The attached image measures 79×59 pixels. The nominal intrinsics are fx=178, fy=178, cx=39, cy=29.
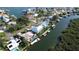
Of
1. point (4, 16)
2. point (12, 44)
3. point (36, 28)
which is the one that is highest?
point (4, 16)

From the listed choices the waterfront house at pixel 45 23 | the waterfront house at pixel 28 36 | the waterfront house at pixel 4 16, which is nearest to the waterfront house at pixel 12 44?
the waterfront house at pixel 28 36

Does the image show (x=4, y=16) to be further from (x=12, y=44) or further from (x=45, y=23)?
(x=45, y=23)

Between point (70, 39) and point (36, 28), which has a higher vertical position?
point (36, 28)

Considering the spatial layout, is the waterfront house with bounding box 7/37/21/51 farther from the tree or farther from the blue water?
the tree

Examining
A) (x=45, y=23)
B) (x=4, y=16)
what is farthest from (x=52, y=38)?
(x=4, y=16)

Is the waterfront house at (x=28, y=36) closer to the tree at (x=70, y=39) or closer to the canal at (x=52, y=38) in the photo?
the canal at (x=52, y=38)

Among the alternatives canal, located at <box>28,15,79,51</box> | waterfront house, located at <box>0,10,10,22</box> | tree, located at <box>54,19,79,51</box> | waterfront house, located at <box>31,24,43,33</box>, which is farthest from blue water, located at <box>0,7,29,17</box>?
tree, located at <box>54,19,79,51</box>

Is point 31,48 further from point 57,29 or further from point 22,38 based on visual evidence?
point 57,29
